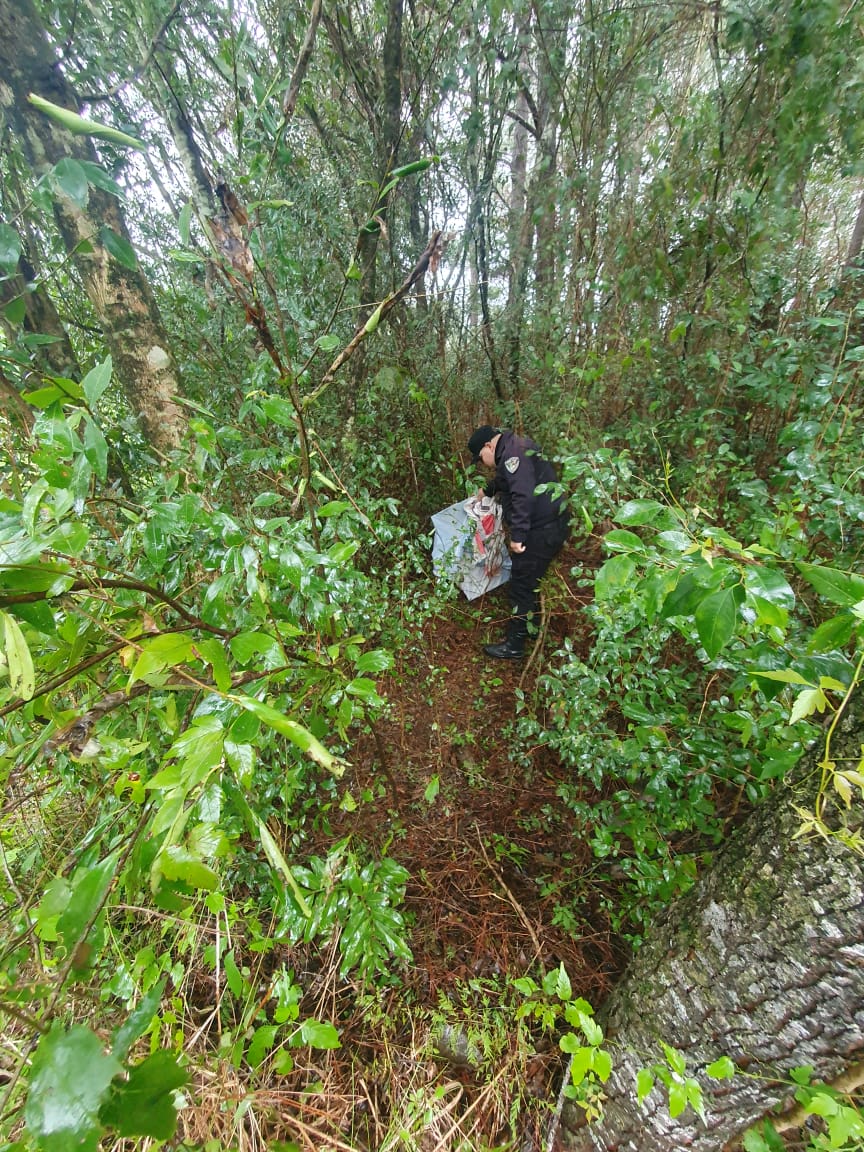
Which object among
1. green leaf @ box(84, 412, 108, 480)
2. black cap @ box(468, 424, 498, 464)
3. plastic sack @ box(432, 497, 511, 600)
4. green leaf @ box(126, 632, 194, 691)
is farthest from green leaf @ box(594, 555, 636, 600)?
black cap @ box(468, 424, 498, 464)

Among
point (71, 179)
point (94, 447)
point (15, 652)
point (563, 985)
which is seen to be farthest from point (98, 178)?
point (563, 985)

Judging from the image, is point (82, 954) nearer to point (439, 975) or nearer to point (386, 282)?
point (439, 975)

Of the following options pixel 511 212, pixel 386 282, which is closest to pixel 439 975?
pixel 386 282

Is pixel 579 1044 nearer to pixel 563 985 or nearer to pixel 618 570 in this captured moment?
pixel 563 985

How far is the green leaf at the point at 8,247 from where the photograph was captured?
83 cm

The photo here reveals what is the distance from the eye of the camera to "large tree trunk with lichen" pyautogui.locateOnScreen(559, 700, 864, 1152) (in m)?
0.77

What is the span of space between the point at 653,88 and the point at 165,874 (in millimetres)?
4015

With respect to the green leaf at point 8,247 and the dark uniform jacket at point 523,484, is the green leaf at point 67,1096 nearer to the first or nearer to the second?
the green leaf at point 8,247

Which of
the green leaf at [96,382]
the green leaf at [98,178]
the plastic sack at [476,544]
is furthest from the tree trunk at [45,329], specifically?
the plastic sack at [476,544]

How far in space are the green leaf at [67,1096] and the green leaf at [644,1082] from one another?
122 cm

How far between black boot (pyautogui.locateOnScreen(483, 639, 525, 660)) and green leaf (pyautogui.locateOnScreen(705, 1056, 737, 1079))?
1943 millimetres

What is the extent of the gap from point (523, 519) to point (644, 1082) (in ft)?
7.34

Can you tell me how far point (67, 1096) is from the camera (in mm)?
388

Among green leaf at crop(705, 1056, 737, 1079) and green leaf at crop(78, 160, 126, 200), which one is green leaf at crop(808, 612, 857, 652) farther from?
green leaf at crop(78, 160, 126, 200)
